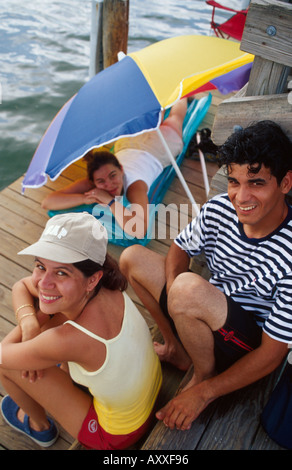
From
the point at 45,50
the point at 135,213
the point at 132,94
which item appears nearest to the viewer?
the point at 132,94

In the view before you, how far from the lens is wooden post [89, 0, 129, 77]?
4.49m

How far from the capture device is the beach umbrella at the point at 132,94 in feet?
8.57

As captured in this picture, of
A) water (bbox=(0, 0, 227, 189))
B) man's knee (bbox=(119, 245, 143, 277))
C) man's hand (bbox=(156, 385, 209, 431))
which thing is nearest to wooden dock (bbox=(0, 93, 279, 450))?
man's hand (bbox=(156, 385, 209, 431))

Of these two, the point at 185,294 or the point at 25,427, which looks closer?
the point at 185,294

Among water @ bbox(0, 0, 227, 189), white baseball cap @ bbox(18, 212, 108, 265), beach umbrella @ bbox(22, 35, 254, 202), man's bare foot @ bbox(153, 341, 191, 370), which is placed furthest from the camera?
water @ bbox(0, 0, 227, 189)

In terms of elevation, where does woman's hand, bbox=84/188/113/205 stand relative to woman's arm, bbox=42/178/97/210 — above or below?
above

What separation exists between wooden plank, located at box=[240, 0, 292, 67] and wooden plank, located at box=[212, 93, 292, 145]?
0.17m

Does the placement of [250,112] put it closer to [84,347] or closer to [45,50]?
[84,347]

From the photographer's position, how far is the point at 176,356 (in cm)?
227

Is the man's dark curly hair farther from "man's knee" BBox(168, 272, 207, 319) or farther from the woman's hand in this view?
the woman's hand

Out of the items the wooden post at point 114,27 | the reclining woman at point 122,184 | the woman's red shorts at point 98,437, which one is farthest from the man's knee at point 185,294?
the wooden post at point 114,27

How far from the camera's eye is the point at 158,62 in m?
2.91

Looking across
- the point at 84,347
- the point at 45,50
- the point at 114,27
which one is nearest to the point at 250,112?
the point at 84,347

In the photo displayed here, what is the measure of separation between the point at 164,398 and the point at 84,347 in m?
0.74
